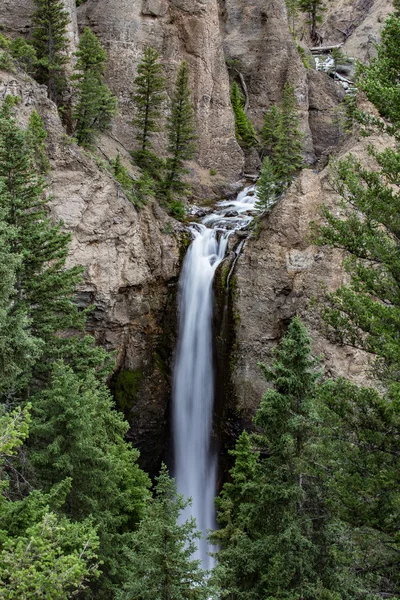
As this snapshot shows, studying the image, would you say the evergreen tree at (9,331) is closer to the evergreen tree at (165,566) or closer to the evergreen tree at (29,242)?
the evergreen tree at (29,242)

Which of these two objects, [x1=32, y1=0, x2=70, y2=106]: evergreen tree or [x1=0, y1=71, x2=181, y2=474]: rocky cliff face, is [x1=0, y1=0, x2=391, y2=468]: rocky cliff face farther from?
[x1=32, y1=0, x2=70, y2=106]: evergreen tree

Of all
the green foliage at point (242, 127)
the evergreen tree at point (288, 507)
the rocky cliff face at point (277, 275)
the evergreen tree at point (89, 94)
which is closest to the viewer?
the evergreen tree at point (288, 507)

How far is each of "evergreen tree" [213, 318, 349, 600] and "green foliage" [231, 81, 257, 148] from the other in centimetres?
2850

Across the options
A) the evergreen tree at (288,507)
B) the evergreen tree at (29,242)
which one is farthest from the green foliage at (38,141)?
the evergreen tree at (288,507)

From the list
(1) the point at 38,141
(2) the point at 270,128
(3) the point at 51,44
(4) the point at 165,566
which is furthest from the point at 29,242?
(2) the point at 270,128

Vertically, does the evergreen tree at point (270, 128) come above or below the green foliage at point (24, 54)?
above

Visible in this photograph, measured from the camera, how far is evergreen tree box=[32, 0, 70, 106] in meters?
26.0

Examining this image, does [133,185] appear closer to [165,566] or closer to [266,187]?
[266,187]

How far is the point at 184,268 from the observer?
82.7 feet

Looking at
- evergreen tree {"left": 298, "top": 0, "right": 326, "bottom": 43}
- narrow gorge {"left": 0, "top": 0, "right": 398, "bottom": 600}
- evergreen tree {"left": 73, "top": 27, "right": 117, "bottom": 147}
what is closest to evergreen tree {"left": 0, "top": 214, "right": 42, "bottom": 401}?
narrow gorge {"left": 0, "top": 0, "right": 398, "bottom": 600}

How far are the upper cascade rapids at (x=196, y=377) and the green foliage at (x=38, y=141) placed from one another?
8568 mm

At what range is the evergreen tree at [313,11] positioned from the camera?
51.6 metres

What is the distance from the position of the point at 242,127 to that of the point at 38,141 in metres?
21.6

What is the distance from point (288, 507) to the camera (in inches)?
449
